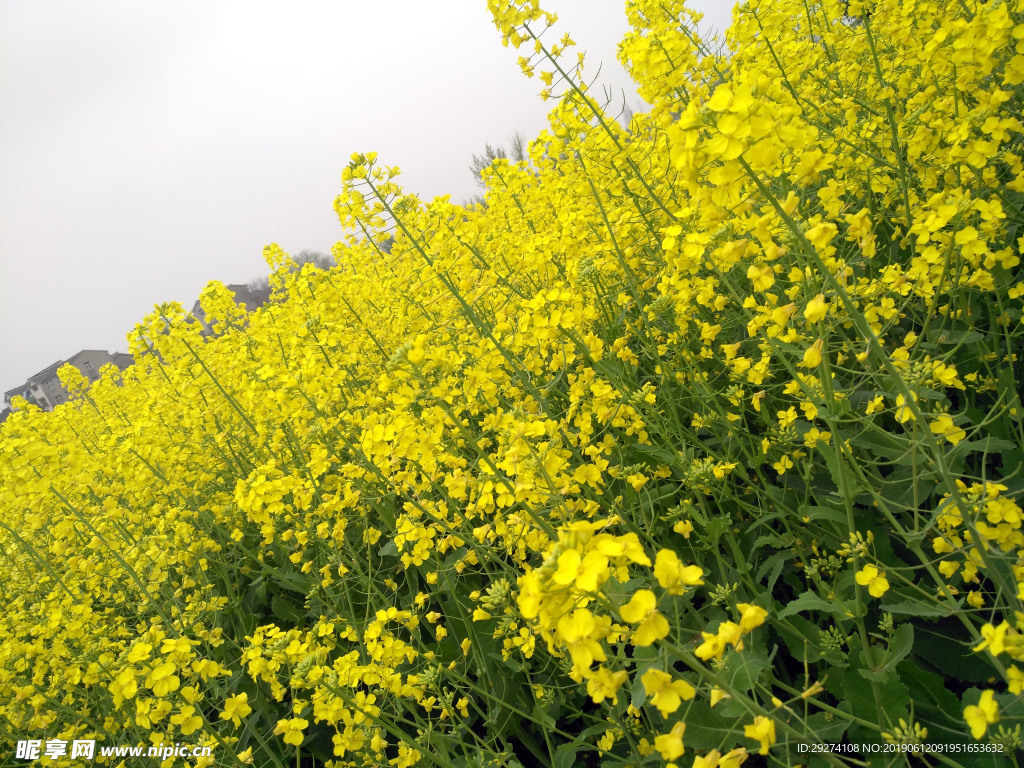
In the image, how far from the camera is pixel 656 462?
9.60ft

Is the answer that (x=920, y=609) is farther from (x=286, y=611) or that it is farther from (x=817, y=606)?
(x=286, y=611)

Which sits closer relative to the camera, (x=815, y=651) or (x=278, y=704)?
(x=815, y=651)

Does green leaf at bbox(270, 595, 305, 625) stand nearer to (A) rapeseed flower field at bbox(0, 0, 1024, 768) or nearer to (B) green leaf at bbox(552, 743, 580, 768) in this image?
(A) rapeseed flower field at bbox(0, 0, 1024, 768)

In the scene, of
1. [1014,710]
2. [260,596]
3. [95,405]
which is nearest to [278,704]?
[260,596]

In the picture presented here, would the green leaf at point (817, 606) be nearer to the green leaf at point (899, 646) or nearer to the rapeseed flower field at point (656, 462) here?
the rapeseed flower field at point (656, 462)

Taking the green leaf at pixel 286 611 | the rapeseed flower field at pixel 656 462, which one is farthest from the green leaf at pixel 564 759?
the green leaf at pixel 286 611

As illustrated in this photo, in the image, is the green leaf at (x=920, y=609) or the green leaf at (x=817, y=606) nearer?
the green leaf at (x=920, y=609)

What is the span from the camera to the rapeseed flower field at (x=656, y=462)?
1530 millimetres

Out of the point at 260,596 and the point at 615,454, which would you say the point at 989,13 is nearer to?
the point at 615,454

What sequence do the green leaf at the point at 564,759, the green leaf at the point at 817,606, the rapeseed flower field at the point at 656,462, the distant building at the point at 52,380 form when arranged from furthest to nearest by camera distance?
the distant building at the point at 52,380 < the green leaf at the point at 564,759 < the green leaf at the point at 817,606 < the rapeseed flower field at the point at 656,462

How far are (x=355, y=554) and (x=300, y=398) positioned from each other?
929 millimetres

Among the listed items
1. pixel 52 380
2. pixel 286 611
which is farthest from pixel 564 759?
pixel 52 380

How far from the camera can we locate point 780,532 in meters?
2.80

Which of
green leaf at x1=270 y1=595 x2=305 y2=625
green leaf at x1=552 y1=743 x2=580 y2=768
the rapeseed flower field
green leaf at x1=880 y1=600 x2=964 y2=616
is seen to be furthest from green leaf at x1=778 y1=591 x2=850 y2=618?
green leaf at x1=270 y1=595 x2=305 y2=625
